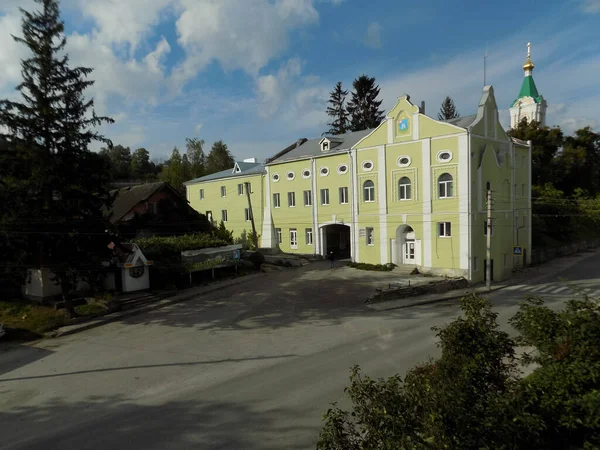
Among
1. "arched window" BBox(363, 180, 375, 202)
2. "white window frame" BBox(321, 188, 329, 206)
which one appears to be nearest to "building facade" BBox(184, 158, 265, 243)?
"white window frame" BBox(321, 188, 329, 206)

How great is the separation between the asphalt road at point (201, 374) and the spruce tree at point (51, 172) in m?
4.17

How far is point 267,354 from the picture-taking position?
14711 mm

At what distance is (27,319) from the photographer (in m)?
19.7

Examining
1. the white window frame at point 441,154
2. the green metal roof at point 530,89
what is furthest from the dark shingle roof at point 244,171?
the green metal roof at point 530,89

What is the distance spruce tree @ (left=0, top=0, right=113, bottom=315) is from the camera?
17.9 metres

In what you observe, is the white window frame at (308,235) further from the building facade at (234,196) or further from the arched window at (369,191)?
the arched window at (369,191)

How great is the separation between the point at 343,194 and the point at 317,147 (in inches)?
254

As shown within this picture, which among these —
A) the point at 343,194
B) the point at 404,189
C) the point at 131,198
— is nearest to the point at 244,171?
the point at 131,198

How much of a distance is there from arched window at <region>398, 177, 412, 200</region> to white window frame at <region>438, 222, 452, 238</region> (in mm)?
3041

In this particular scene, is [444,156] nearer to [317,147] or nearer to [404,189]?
[404,189]

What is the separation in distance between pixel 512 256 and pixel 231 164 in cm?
4537

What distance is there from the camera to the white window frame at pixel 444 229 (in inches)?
1161

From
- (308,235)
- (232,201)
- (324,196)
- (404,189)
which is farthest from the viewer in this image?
(232,201)

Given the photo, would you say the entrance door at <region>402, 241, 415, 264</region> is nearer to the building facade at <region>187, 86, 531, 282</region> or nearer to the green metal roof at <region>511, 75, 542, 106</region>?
the building facade at <region>187, 86, 531, 282</region>
